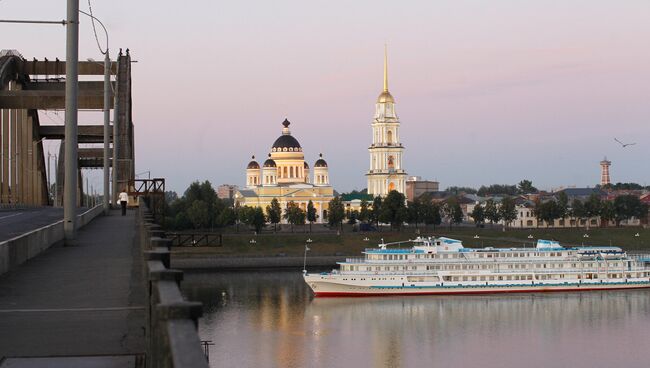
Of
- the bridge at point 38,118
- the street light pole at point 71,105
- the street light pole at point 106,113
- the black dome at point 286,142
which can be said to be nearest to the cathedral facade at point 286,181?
the black dome at point 286,142

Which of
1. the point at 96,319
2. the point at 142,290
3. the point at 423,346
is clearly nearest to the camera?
the point at 96,319

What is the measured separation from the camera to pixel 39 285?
14.7 m

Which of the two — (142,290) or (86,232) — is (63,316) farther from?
(86,232)

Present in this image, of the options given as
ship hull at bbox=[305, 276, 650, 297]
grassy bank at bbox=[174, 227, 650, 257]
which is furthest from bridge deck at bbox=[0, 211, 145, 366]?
grassy bank at bbox=[174, 227, 650, 257]

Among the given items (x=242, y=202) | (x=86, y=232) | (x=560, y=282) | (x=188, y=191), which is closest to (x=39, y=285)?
(x=86, y=232)

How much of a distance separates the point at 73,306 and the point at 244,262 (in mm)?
91548

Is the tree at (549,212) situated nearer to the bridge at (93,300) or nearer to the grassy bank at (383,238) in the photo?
the grassy bank at (383,238)

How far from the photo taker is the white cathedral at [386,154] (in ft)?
544

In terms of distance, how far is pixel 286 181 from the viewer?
168500 millimetres

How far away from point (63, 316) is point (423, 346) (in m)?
42.3

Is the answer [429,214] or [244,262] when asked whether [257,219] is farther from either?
[429,214]

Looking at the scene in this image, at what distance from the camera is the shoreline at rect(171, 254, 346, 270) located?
10062 centimetres

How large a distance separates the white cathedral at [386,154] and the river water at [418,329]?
266ft

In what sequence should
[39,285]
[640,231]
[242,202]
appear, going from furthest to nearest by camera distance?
[242,202] < [640,231] < [39,285]
